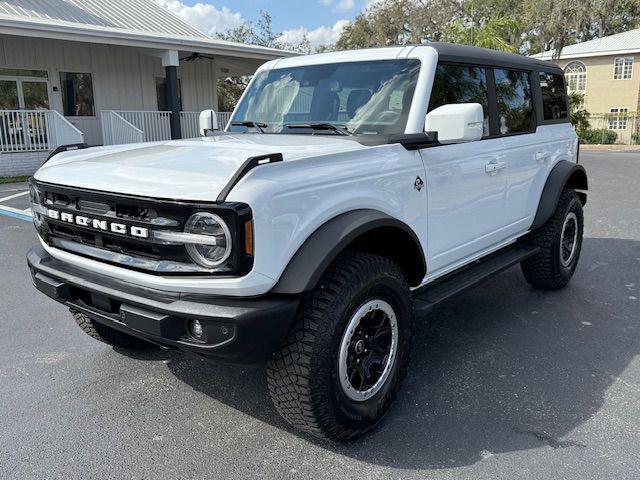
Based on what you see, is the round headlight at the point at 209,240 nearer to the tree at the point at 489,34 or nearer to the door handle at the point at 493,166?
the door handle at the point at 493,166

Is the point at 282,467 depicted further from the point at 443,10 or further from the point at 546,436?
the point at 443,10

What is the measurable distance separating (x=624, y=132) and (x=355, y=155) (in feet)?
109

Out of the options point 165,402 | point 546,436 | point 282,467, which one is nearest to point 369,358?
point 282,467

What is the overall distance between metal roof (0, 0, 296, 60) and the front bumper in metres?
12.8

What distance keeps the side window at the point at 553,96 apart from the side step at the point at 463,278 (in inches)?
50.9

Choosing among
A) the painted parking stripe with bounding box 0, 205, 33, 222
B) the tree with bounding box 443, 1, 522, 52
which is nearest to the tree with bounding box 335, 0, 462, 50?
the tree with bounding box 443, 1, 522, 52

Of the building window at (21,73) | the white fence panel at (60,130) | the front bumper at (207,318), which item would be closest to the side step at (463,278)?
the front bumper at (207,318)

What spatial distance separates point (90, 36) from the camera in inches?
545

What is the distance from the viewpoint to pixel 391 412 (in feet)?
9.98

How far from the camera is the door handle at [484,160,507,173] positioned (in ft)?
12.3

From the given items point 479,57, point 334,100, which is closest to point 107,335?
point 334,100

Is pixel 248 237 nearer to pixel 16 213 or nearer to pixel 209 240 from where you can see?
pixel 209 240

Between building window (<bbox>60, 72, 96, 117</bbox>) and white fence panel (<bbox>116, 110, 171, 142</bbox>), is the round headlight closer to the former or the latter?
white fence panel (<bbox>116, 110, 171, 142</bbox>)

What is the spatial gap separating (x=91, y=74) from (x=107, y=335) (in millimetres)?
15254
